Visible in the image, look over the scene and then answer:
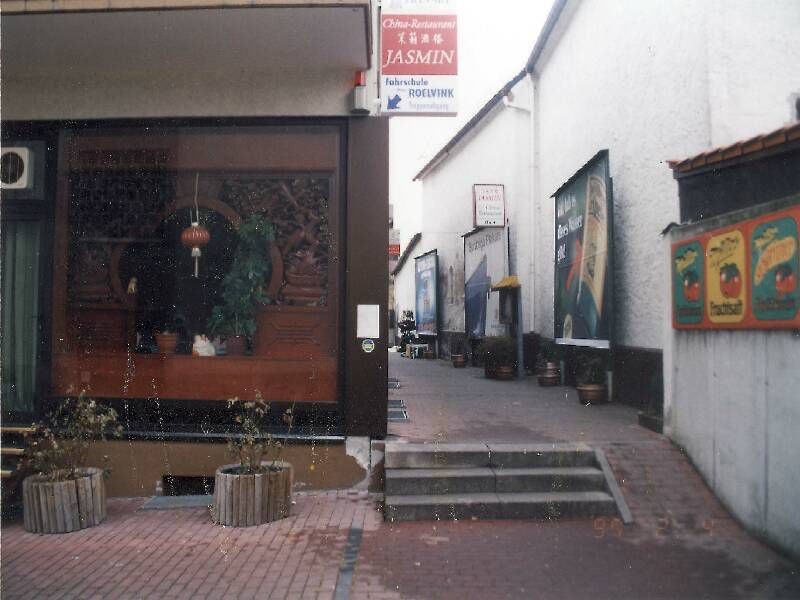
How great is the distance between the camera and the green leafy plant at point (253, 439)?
6.58m

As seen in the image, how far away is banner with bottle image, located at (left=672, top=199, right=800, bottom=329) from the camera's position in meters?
5.29

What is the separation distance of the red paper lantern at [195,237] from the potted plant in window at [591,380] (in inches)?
248

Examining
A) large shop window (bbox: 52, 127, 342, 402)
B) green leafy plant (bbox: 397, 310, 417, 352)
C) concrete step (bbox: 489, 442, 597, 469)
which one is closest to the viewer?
concrete step (bbox: 489, 442, 597, 469)

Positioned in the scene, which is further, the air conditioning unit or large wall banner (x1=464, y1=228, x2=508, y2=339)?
large wall banner (x1=464, y1=228, x2=508, y2=339)

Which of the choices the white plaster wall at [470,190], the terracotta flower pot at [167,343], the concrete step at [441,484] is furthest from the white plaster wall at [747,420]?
the white plaster wall at [470,190]

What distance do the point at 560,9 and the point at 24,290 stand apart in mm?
11127

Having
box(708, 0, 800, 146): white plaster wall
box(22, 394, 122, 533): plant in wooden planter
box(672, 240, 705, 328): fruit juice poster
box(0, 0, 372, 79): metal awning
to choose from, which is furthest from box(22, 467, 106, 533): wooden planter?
box(708, 0, 800, 146): white plaster wall

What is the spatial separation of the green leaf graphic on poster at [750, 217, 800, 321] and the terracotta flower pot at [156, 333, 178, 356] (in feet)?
19.5

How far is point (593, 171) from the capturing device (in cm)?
1106

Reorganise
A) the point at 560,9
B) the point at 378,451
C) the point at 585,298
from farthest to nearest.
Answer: the point at 560,9
the point at 585,298
the point at 378,451

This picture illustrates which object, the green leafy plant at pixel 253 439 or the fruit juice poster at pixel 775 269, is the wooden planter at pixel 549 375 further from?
the fruit juice poster at pixel 775 269

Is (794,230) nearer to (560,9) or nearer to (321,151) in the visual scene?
(321,151)

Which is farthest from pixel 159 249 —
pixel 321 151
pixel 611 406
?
pixel 611 406

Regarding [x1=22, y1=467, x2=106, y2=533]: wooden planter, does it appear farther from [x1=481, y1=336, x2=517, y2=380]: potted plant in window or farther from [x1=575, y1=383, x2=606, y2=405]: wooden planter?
[x1=481, y1=336, x2=517, y2=380]: potted plant in window
